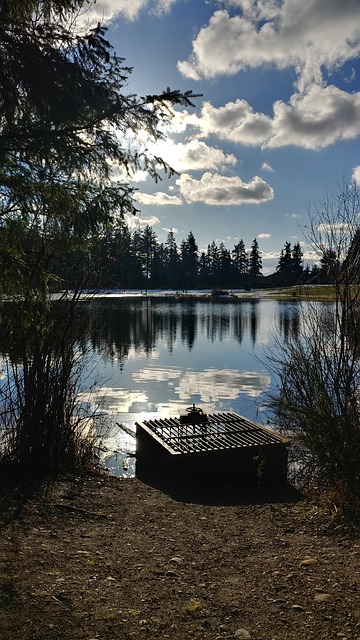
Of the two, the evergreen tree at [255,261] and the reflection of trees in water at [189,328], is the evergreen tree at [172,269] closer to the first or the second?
the evergreen tree at [255,261]

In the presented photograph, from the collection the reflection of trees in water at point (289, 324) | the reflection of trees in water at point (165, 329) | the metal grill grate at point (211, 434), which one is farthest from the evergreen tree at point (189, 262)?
the metal grill grate at point (211, 434)

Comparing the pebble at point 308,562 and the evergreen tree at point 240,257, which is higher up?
the evergreen tree at point 240,257

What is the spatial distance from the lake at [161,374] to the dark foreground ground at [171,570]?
3.27 metres

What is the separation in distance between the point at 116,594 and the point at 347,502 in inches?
129

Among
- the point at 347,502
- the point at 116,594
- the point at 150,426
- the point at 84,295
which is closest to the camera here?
the point at 116,594

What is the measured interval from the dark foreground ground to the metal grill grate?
4.81 ft

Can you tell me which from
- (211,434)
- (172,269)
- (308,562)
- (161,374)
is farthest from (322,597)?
(172,269)

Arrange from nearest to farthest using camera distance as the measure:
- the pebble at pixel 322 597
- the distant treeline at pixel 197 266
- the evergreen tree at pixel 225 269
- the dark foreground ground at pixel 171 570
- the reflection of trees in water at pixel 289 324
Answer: the dark foreground ground at pixel 171 570 → the pebble at pixel 322 597 → the reflection of trees in water at pixel 289 324 → the distant treeline at pixel 197 266 → the evergreen tree at pixel 225 269

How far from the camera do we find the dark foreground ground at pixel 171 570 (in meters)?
3.39

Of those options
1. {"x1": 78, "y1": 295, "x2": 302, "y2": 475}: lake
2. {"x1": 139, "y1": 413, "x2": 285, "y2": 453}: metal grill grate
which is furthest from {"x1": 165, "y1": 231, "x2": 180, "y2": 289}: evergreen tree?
{"x1": 139, "y1": 413, "x2": 285, "y2": 453}: metal grill grate

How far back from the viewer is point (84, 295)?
7.97 metres

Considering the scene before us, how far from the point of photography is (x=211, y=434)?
8.87 m

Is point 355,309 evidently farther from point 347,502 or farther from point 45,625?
point 45,625

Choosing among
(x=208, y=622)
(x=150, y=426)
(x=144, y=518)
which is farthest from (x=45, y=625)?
(x=150, y=426)
